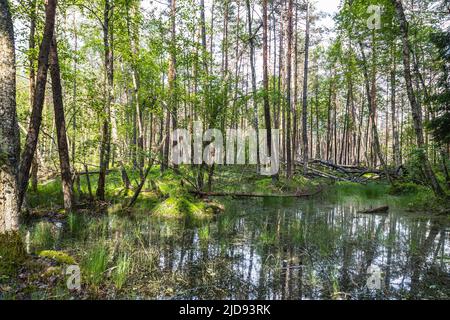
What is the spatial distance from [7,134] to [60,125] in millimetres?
4487

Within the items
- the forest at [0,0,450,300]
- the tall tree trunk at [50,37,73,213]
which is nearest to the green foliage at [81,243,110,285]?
the forest at [0,0,450,300]

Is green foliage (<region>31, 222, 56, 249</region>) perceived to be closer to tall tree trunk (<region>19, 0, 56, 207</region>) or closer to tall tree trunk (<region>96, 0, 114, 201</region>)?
tall tree trunk (<region>19, 0, 56, 207</region>)

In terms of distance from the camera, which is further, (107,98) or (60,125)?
(107,98)

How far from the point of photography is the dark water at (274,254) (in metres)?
3.73

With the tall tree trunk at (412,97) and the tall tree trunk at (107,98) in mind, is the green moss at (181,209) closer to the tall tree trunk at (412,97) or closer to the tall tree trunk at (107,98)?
the tall tree trunk at (107,98)

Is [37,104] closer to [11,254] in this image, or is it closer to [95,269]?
[11,254]

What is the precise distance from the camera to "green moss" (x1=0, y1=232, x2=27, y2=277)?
3.81m

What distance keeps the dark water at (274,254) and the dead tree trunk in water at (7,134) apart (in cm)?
134

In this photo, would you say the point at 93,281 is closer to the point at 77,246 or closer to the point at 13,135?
the point at 77,246

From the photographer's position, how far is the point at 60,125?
8.31 metres

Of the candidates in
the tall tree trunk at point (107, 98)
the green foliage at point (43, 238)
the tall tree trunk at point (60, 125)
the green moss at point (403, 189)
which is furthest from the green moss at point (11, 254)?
the green moss at point (403, 189)

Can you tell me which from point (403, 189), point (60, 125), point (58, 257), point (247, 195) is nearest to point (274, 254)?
point (58, 257)
